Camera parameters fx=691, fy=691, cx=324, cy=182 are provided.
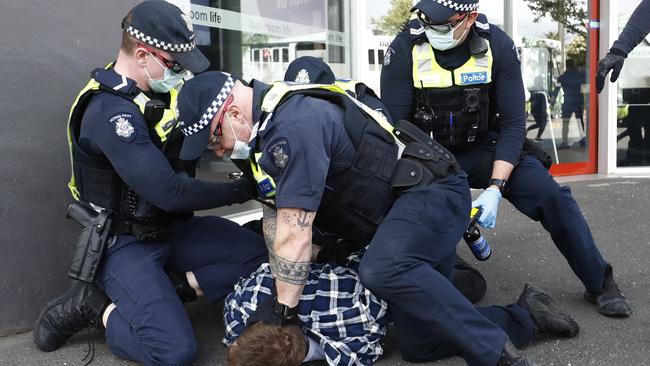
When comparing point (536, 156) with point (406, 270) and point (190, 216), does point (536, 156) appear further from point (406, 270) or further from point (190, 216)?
point (190, 216)

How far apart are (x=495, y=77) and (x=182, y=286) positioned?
6.00 ft

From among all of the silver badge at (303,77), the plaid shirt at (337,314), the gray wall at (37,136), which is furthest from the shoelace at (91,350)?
the silver badge at (303,77)

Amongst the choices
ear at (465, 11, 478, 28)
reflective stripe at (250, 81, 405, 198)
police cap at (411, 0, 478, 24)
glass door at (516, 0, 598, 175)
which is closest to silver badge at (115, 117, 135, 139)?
reflective stripe at (250, 81, 405, 198)

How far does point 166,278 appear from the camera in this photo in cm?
305

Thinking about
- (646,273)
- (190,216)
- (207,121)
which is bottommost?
(646,273)

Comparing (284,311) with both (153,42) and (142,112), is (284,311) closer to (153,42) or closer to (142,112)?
(142,112)

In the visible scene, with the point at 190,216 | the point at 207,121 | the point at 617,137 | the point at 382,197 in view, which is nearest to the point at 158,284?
the point at 190,216

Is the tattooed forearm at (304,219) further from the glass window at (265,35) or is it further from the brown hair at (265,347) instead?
the glass window at (265,35)

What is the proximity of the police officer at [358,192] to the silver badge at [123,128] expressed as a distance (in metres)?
0.44

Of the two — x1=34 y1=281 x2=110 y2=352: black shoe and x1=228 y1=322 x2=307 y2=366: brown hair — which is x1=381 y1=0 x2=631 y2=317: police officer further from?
x1=34 y1=281 x2=110 y2=352: black shoe

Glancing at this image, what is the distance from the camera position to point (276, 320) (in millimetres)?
2547

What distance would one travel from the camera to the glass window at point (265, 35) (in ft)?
15.4

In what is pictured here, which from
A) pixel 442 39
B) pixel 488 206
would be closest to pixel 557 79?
pixel 442 39

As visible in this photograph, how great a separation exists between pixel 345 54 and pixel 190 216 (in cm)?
288
